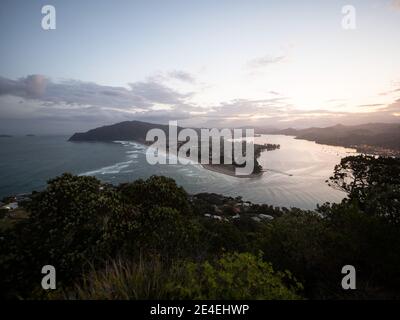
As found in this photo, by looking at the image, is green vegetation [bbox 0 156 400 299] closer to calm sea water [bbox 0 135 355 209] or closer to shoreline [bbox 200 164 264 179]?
calm sea water [bbox 0 135 355 209]

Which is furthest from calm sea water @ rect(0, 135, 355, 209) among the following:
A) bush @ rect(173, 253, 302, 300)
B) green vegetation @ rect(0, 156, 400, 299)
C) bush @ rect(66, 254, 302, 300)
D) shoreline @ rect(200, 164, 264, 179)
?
bush @ rect(66, 254, 302, 300)

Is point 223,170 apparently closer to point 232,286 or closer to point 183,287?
point 232,286

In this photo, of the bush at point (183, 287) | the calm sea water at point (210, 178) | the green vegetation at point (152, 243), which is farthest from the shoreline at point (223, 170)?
the bush at point (183, 287)

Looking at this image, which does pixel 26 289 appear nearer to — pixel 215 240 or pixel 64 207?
pixel 64 207

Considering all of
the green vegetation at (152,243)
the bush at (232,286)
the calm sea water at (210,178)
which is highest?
the bush at (232,286)

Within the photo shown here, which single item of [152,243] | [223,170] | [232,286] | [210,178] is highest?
[232,286]

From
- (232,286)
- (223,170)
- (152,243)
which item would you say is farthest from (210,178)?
(232,286)

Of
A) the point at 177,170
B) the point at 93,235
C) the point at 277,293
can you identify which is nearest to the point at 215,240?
the point at 93,235

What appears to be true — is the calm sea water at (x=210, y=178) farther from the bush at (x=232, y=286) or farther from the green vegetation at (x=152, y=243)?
the bush at (x=232, y=286)

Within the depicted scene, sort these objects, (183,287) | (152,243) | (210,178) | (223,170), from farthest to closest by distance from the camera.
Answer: (223,170), (210,178), (152,243), (183,287)

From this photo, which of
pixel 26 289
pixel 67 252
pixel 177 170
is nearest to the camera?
pixel 26 289

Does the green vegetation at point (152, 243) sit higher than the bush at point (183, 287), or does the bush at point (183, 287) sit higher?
the bush at point (183, 287)
